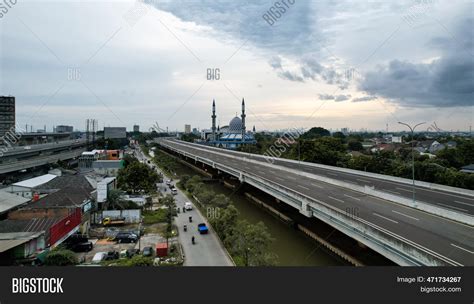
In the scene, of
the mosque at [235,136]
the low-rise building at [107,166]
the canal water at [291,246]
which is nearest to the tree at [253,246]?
the canal water at [291,246]

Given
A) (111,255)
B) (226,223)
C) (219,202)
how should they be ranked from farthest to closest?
(219,202)
(226,223)
(111,255)

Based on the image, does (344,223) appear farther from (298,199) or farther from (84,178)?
(84,178)

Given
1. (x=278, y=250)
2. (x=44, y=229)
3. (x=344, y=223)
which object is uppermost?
(x=344, y=223)

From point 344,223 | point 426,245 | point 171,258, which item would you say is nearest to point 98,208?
point 171,258

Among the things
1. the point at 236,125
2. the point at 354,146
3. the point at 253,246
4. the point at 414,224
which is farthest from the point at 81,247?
the point at 236,125

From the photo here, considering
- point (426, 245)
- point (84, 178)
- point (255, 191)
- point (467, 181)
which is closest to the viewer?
point (426, 245)

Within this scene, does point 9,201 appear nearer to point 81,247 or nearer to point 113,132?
point 81,247
